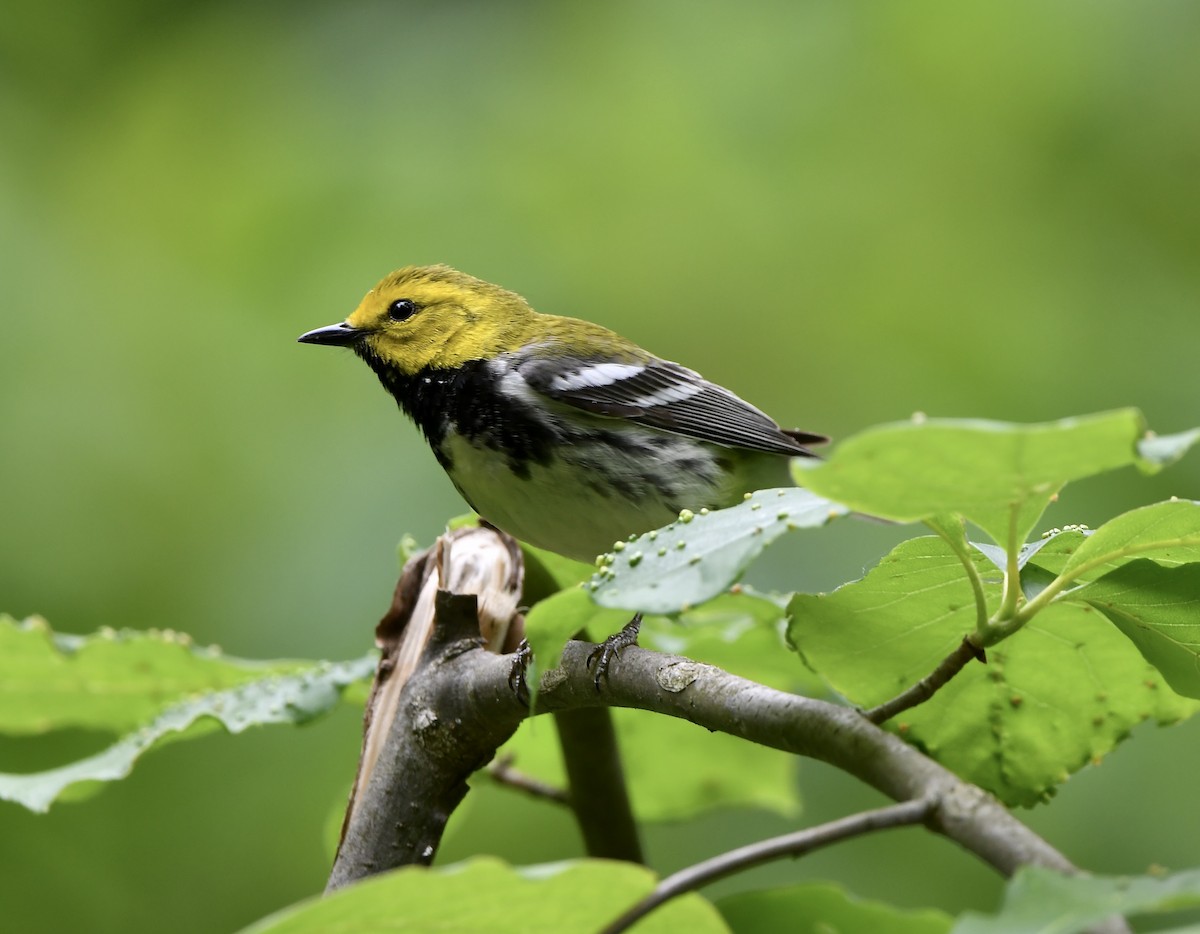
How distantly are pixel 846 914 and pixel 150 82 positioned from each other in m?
3.94

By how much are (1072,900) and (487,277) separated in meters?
3.14

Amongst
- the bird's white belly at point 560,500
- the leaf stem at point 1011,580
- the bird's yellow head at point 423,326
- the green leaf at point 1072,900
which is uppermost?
the bird's yellow head at point 423,326

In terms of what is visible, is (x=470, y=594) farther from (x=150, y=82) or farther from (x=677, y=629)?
(x=150, y=82)

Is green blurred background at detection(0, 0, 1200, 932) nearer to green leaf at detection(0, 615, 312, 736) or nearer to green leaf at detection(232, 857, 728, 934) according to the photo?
green leaf at detection(0, 615, 312, 736)

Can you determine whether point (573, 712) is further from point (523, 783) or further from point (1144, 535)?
point (1144, 535)

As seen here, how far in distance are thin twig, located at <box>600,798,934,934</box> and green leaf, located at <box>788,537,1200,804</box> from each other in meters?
0.48

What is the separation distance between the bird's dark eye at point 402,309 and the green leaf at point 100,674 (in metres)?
1.18

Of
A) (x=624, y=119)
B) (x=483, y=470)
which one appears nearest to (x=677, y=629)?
(x=483, y=470)

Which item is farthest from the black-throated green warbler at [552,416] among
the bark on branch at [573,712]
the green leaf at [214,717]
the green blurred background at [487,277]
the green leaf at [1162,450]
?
the green leaf at [1162,450]

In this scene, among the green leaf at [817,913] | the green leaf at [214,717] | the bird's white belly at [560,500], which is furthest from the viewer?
the bird's white belly at [560,500]

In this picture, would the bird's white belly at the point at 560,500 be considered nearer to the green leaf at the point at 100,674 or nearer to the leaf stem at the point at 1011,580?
the green leaf at the point at 100,674

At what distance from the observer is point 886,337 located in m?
3.53

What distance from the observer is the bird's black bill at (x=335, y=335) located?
3.05 m

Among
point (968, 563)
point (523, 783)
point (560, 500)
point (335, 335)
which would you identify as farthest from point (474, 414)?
point (968, 563)
